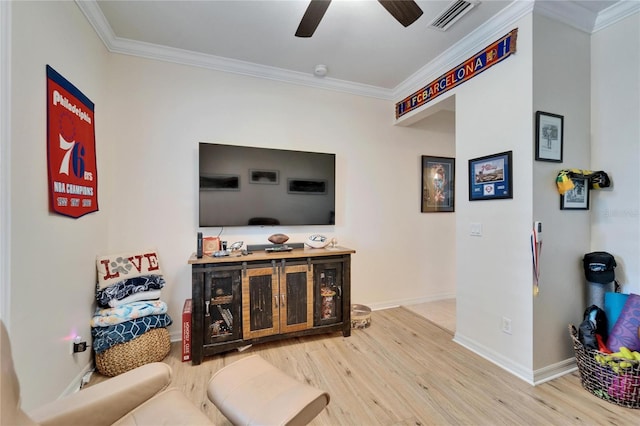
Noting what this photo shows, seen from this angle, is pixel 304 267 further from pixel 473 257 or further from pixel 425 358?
pixel 473 257

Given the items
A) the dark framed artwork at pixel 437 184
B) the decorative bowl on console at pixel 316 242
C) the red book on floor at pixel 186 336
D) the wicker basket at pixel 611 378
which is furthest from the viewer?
the dark framed artwork at pixel 437 184

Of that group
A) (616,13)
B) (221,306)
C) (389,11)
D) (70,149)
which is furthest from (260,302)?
(616,13)

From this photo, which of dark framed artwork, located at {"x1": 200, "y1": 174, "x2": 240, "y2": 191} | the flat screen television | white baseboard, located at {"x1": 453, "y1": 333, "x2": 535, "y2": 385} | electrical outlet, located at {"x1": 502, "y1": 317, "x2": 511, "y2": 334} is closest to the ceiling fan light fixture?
the flat screen television

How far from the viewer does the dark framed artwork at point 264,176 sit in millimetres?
2713

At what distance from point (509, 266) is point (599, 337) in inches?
28.2

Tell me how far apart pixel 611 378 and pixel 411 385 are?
49.1 inches

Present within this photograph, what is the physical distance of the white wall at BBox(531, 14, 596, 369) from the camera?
2.01 metres

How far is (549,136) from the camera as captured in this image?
204 centimetres

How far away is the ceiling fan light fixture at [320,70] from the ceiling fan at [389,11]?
1101 millimetres

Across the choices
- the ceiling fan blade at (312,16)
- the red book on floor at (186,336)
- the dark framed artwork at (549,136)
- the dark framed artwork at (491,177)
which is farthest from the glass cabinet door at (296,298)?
the dark framed artwork at (549,136)

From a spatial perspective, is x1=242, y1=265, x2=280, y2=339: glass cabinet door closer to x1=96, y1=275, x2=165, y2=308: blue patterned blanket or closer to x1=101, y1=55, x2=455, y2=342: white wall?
x1=101, y1=55, x2=455, y2=342: white wall

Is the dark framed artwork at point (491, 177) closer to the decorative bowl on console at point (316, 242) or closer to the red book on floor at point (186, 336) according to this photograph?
the decorative bowl on console at point (316, 242)

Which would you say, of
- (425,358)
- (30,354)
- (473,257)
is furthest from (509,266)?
(30,354)

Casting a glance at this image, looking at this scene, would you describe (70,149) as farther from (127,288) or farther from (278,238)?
(278,238)
